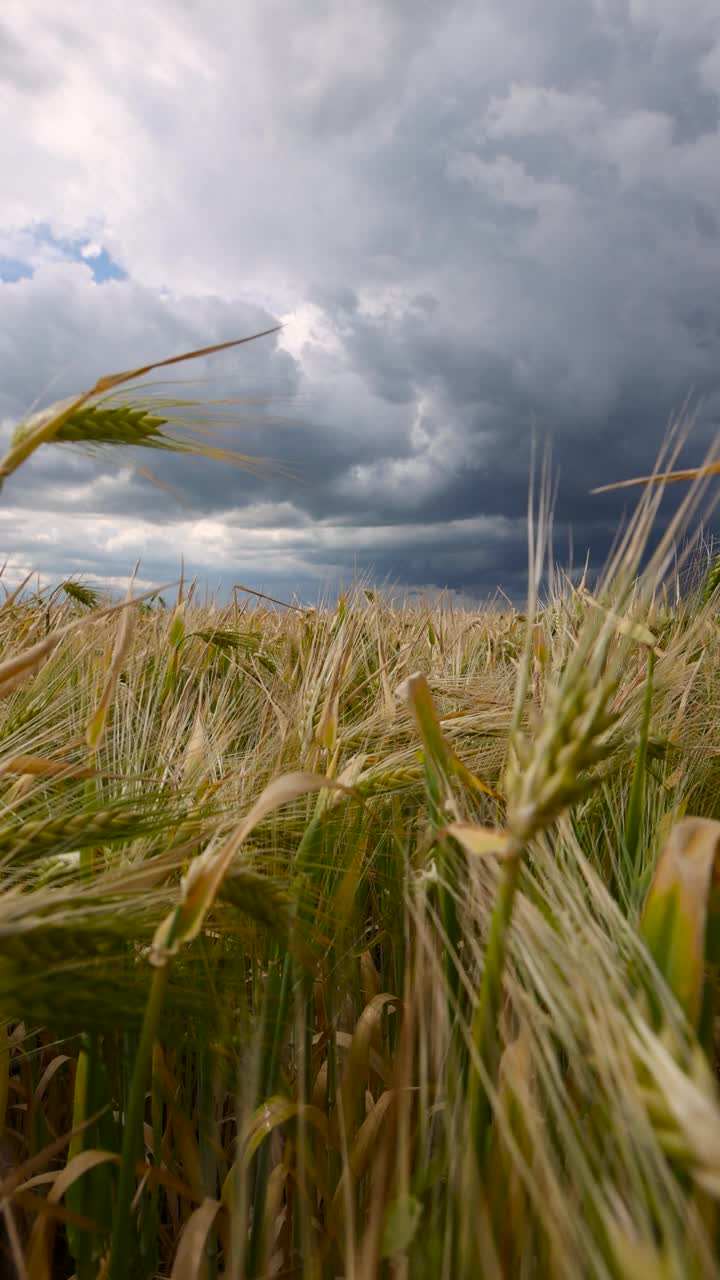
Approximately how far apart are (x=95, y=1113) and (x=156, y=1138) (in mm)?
180

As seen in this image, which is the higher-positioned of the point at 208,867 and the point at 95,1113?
the point at 208,867

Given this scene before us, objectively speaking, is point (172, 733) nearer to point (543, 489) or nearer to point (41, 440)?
point (41, 440)

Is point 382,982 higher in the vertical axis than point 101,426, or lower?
lower

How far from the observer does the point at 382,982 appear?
1.52 m

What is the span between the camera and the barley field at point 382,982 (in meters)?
0.50

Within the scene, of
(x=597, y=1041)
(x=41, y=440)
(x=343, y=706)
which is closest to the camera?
(x=597, y=1041)

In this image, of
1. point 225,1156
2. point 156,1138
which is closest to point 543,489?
point 156,1138

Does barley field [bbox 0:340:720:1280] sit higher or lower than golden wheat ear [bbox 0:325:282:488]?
lower

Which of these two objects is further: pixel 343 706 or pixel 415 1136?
pixel 343 706

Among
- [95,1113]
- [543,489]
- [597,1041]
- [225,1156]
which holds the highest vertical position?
[543,489]

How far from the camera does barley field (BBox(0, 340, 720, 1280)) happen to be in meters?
0.50

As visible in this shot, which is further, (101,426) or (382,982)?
(382,982)

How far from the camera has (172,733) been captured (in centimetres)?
143

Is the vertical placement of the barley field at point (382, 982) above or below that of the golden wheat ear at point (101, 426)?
below
